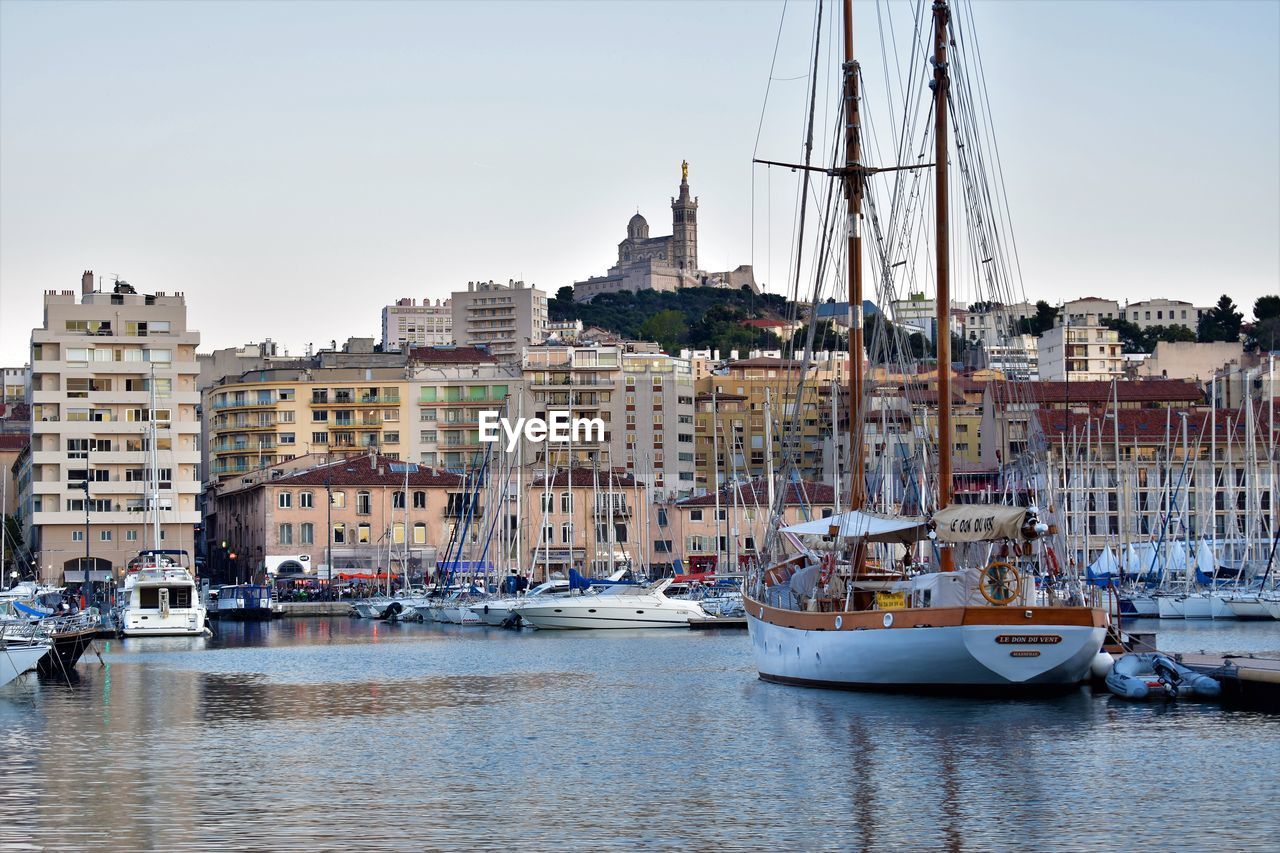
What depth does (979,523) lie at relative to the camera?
1726 inches

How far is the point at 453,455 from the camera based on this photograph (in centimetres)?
16238

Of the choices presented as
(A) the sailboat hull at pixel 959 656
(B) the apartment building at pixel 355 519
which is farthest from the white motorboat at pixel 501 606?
(A) the sailboat hull at pixel 959 656

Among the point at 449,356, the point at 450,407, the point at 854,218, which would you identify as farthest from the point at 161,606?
the point at 449,356

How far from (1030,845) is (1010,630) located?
16.4m

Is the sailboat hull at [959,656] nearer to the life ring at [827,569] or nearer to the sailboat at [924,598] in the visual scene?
the sailboat at [924,598]

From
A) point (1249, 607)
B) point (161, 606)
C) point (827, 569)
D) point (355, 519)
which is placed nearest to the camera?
point (827, 569)

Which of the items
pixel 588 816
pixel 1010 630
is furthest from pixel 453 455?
pixel 588 816

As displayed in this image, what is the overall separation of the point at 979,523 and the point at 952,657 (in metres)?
3.39

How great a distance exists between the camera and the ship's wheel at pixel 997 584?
4197cm

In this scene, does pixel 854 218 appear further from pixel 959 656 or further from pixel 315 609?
pixel 315 609

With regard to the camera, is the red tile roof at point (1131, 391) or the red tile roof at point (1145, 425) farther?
the red tile roof at point (1131, 391)

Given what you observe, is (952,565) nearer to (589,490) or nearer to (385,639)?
(385,639)

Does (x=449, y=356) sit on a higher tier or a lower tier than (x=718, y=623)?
higher

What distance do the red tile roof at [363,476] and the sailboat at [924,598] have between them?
8158cm
